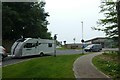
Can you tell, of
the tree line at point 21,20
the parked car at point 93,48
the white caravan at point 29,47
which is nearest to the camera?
the white caravan at point 29,47

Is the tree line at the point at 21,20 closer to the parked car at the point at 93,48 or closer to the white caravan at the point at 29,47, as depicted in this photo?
the parked car at the point at 93,48

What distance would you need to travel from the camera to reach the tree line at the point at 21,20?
45.6 metres

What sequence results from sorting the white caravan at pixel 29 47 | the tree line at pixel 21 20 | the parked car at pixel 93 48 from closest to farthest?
1. the white caravan at pixel 29 47
2. the tree line at pixel 21 20
3. the parked car at pixel 93 48

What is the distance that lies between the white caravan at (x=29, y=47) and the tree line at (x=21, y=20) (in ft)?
35.5

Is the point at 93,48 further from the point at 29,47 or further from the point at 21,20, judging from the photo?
the point at 29,47

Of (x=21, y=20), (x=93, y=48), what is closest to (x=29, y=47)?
(x=21, y=20)

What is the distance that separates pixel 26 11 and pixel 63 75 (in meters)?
33.8

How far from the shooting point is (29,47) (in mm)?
34812

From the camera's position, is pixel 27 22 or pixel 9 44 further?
pixel 9 44

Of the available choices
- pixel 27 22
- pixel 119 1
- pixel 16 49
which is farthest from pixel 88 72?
pixel 27 22

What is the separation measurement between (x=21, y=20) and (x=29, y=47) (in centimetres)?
1338

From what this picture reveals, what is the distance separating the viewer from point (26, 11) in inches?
1954

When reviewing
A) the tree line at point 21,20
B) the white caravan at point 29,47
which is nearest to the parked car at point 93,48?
the tree line at point 21,20

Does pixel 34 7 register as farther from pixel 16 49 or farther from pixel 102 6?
pixel 102 6
